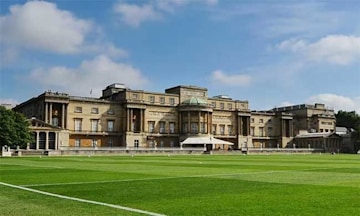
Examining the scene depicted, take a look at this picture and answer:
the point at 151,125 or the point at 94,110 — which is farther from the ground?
the point at 94,110

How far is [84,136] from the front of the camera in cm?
10900

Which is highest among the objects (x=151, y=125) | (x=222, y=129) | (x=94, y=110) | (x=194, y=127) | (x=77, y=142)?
(x=94, y=110)

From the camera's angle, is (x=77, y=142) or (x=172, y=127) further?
(x=172, y=127)

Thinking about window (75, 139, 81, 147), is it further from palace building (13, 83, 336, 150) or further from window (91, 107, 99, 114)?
window (91, 107, 99, 114)

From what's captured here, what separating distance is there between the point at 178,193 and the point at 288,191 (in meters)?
3.70

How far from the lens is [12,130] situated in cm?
7156

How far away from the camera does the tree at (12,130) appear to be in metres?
70.6

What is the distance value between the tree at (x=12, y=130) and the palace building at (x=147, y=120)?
657 inches

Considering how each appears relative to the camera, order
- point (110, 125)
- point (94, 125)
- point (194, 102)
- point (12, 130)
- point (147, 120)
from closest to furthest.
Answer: point (12, 130) → point (94, 125) → point (110, 125) → point (147, 120) → point (194, 102)

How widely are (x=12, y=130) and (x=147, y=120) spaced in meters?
48.7

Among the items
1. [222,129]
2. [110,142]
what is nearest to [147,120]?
[110,142]

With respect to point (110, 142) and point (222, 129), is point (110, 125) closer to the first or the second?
point (110, 142)

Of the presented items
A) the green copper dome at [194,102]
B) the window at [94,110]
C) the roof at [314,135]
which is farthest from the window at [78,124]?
the roof at [314,135]

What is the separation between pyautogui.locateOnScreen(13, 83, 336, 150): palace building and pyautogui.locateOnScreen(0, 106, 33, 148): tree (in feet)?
54.7
